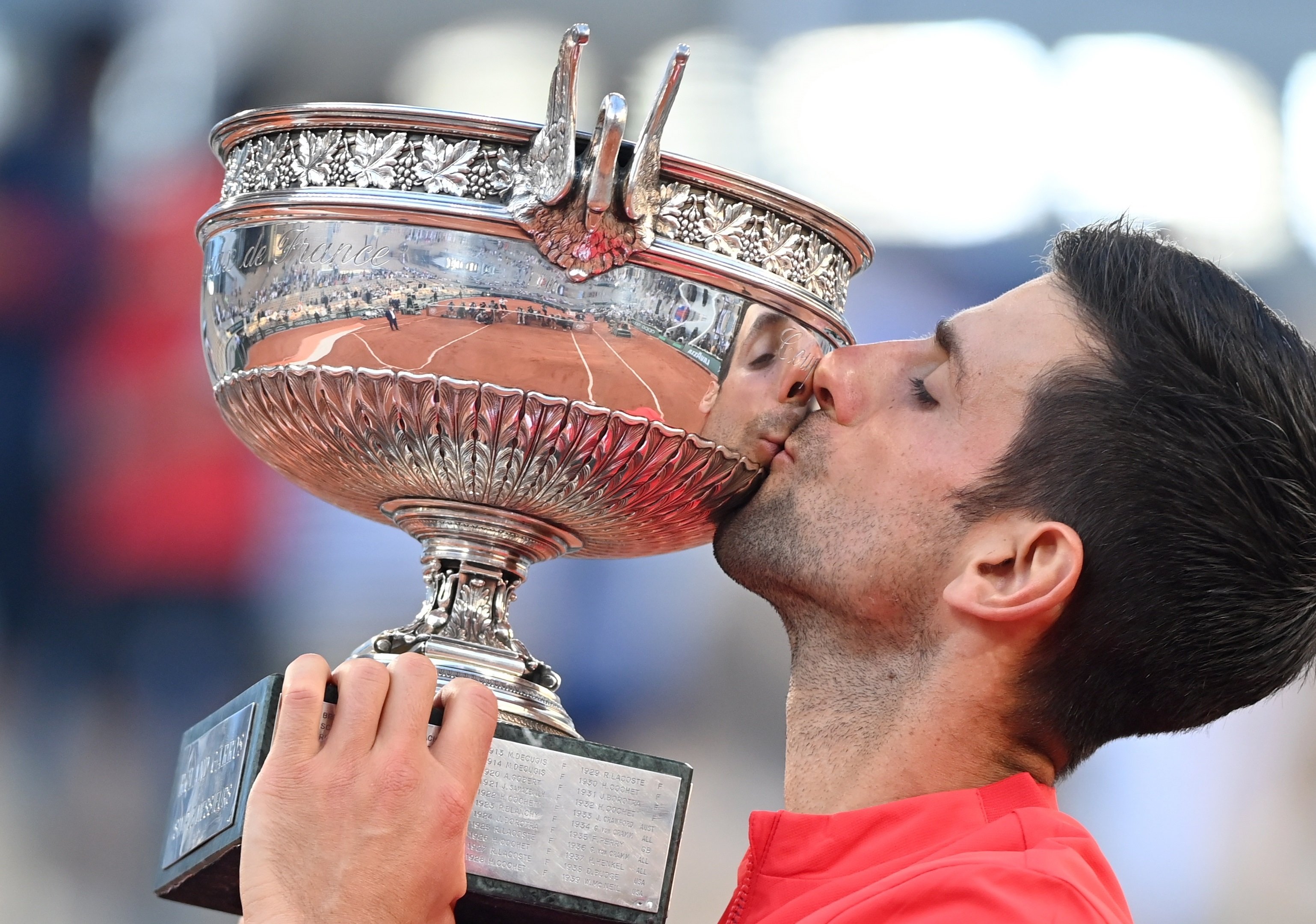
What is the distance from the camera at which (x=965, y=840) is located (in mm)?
1027

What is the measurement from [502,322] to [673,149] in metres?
2.18

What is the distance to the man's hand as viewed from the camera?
3.01 ft

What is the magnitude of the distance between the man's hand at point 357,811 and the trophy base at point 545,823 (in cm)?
3

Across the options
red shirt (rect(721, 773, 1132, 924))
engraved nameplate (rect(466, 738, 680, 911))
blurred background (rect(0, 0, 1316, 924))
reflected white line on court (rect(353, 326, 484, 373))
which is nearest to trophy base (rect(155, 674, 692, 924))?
engraved nameplate (rect(466, 738, 680, 911))

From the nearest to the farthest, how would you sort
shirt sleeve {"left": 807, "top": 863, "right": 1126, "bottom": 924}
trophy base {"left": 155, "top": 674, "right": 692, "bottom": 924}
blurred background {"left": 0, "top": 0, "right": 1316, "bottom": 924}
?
shirt sleeve {"left": 807, "top": 863, "right": 1126, "bottom": 924} < trophy base {"left": 155, "top": 674, "right": 692, "bottom": 924} < blurred background {"left": 0, "top": 0, "right": 1316, "bottom": 924}

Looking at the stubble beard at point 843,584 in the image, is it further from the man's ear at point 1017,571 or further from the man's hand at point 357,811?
the man's hand at point 357,811

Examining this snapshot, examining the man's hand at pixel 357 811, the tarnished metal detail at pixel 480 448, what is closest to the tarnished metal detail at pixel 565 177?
the tarnished metal detail at pixel 480 448

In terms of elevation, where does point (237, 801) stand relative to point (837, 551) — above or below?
below

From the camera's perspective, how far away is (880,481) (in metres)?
1.16

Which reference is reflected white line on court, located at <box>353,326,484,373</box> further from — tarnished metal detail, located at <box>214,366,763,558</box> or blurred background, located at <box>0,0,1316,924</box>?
blurred background, located at <box>0,0,1316,924</box>

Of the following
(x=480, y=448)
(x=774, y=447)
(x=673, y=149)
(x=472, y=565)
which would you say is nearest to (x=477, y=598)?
(x=472, y=565)

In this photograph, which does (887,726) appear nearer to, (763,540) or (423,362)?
(763,540)

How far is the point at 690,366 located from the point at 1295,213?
2.68 metres

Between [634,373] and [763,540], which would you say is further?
[763,540]
